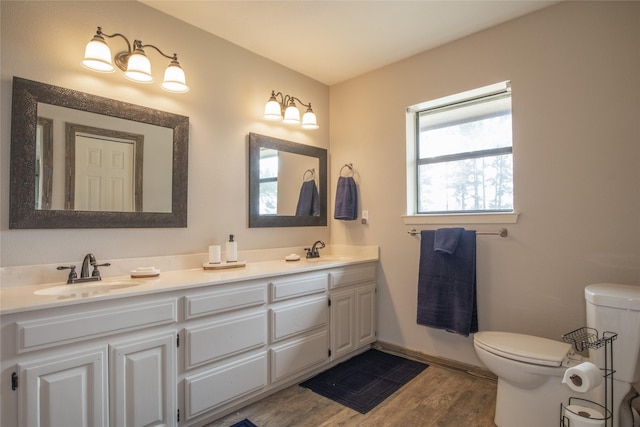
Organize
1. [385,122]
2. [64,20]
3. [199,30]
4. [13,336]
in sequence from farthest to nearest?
1. [385,122]
2. [199,30]
3. [64,20]
4. [13,336]

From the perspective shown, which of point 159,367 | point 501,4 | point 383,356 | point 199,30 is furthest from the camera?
point 383,356

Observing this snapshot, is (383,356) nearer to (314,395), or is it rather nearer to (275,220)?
(314,395)

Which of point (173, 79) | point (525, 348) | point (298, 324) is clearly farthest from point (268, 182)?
point (525, 348)

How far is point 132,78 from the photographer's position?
6.41 ft

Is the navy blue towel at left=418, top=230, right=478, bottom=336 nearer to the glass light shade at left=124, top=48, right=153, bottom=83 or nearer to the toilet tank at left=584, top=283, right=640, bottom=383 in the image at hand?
the toilet tank at left=584, top=283, right=640, bottom=383

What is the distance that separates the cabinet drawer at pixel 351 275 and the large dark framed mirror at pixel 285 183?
0.66 meters

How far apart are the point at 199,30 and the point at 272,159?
106 cm

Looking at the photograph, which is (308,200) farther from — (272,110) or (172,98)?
(172,98)

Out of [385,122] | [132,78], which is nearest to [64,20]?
[132,78]

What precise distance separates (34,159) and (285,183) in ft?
5.54

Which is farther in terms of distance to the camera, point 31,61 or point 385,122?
point 385,122

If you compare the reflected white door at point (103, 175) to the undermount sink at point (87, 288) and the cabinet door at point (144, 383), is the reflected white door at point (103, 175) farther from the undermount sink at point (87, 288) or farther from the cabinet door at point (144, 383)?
the cabinet door at point (144, 383)

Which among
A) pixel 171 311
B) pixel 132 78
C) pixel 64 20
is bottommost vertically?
pixel 171 311

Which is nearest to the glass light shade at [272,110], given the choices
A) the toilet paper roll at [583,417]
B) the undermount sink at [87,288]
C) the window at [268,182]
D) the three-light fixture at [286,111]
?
the three-light fixture at [286,111]
